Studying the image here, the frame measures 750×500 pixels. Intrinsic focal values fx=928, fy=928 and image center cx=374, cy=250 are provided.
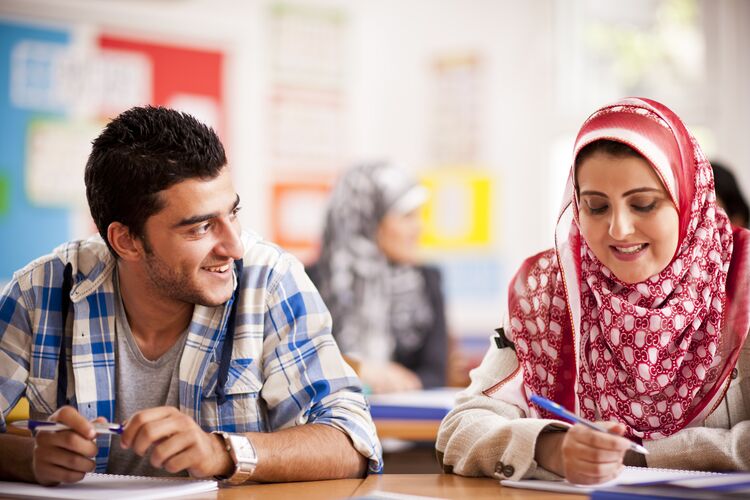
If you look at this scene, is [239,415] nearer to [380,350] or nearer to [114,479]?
[114,479]

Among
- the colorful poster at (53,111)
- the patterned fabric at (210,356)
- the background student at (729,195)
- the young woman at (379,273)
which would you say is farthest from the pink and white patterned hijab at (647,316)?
the colorful poster at (53,111)

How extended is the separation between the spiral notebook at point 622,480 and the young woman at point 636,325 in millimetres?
38

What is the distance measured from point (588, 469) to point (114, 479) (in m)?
0.78

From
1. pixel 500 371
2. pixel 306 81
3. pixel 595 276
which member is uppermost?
pixel 306 81

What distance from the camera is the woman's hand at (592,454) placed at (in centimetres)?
139

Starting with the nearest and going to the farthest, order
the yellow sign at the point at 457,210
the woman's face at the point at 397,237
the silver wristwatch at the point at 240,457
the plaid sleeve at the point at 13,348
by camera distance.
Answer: the silver wristwatch at the point at 240,457 < the plaid sleeve at the point at 13,348 < the woman's face at the point at 397,237 < the yellow sign at the point at 457,210

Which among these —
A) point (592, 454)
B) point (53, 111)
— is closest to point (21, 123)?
point (53, 111)

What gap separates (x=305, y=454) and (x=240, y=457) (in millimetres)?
121

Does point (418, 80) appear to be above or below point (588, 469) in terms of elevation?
above

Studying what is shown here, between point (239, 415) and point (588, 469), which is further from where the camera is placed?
point (239, 415)

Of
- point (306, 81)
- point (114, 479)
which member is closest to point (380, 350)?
point (306, 81)

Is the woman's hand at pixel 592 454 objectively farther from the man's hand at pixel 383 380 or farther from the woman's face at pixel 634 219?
the man's hand at pixel 383 380

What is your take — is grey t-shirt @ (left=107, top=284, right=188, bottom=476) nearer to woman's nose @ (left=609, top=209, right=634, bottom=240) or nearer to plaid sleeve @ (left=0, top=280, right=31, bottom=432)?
plaid sleeve @ (left=0, top=280, right=31, bottom=432)

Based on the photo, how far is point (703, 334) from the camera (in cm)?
168
